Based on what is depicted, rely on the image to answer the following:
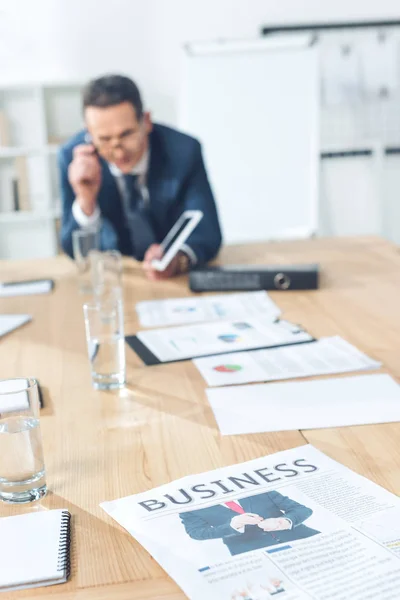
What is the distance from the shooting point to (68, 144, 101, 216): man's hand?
2148 millimetres

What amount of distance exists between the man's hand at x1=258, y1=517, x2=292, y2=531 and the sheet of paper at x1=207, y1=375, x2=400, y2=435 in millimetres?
234

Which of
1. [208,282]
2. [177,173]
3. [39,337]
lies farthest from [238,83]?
[39,337]

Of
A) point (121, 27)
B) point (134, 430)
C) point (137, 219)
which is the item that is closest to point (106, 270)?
point (137, 219)

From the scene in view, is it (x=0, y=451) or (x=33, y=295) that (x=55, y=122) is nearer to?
(x=33, y=295)

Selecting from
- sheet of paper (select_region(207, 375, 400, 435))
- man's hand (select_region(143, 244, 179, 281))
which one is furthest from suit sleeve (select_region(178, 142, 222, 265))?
sheet of paper (select_region(207, 375, 400, 435))

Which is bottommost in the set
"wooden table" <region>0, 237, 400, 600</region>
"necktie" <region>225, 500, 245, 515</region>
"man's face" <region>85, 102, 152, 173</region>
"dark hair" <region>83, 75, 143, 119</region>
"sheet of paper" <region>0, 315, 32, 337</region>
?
"wooden table" <region>0, 237, 400, 600</region>

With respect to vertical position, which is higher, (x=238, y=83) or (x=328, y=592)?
(x=238, y=83)

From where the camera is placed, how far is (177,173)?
91.7 inches

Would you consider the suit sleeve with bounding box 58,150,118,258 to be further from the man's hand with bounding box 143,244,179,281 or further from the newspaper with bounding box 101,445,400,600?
the newspaper with bounding box 101,445,400,600

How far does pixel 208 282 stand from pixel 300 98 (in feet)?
7.63

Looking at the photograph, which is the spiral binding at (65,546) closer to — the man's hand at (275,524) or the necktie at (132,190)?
the man's hand at (275,524)

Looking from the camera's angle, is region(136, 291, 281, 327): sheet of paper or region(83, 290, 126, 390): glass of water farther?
region(136, 291, 281, 327): sheet of paper

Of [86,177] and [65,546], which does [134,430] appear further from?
[86,177]

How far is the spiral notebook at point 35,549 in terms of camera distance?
0.66 m
